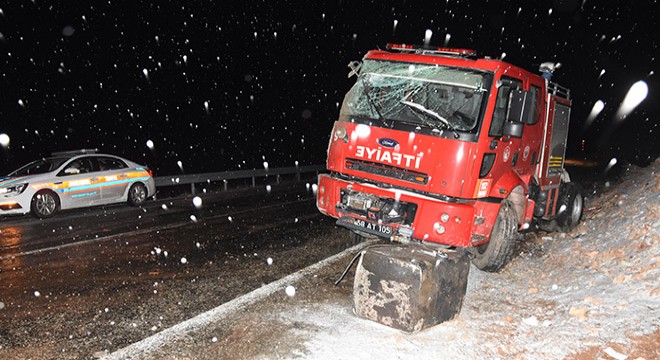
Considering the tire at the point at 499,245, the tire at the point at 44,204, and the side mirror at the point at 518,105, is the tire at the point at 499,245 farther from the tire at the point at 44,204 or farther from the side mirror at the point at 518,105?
the tire at the point at 44,204

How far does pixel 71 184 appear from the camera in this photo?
11.3 metres

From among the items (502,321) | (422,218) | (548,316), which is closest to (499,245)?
(422,218)

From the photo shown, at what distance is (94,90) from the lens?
41062mm

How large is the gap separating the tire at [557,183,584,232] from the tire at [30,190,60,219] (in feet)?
36.0

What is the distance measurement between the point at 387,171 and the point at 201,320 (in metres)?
3.07

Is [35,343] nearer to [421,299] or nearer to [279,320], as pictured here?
[279,320]

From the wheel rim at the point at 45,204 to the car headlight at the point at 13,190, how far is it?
0.36 metres

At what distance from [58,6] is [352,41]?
33669mm

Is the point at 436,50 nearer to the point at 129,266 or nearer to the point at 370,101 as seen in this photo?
the point at 370,101

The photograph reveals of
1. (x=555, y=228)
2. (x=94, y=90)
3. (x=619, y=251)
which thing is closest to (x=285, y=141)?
(x=94, y=90)

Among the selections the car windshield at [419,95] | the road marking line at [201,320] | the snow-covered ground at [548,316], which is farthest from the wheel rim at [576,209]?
the road marking line at [201,320]

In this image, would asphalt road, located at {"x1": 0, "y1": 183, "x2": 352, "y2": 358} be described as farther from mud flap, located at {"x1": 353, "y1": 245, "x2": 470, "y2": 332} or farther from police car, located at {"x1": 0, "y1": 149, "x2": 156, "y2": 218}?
mud flap, located at {"x1": 353, "y1": 245, "x2": 470, "y2": 332}

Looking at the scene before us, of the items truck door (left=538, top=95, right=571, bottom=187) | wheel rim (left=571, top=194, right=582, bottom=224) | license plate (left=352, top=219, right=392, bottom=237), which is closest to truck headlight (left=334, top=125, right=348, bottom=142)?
license plate (left=352, top=219, right=392, bottom=237)

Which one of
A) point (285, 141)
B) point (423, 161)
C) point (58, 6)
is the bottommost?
point (285, 141)
